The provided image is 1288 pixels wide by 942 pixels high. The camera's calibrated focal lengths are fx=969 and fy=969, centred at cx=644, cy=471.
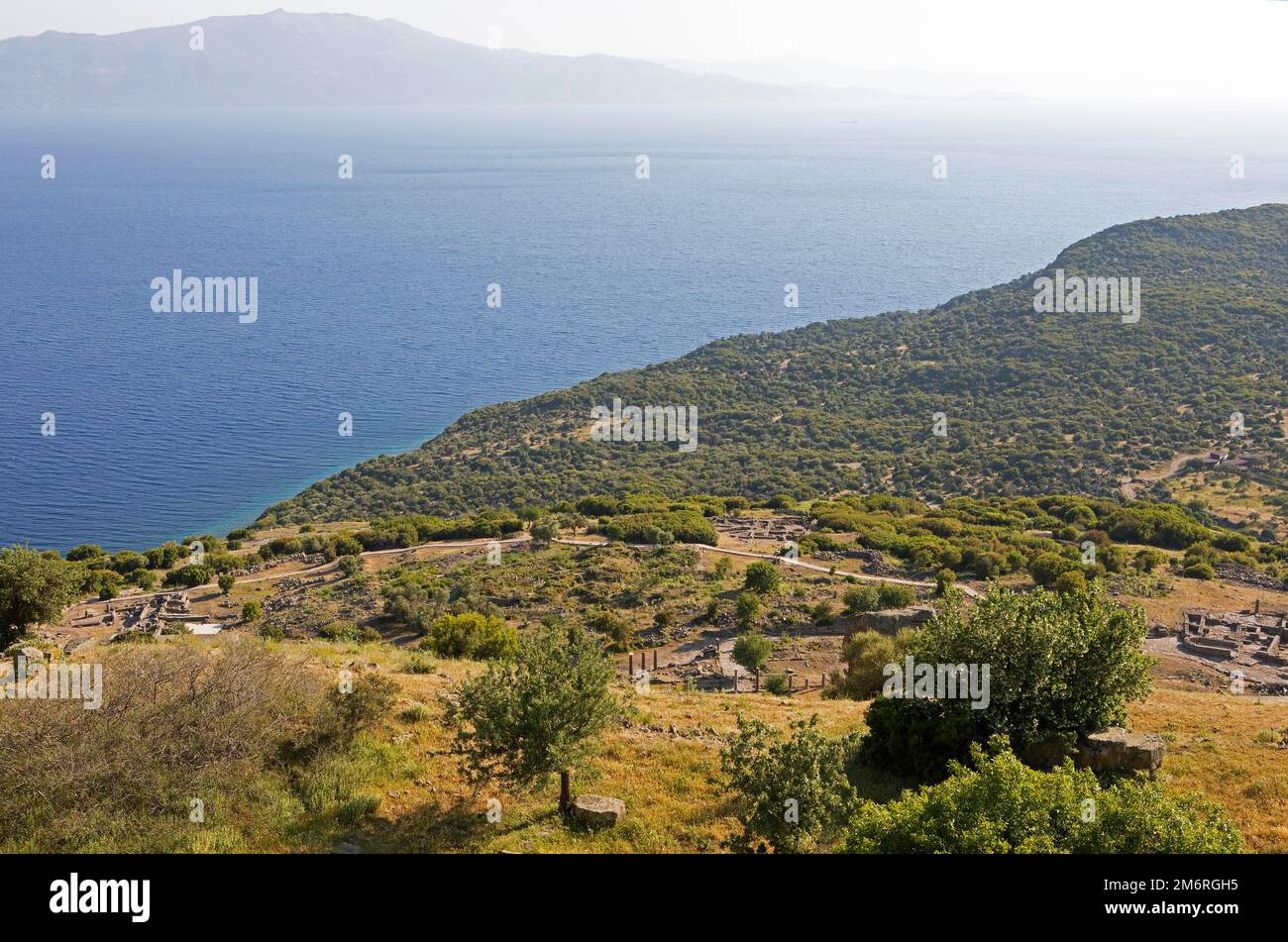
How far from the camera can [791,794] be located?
10898mm

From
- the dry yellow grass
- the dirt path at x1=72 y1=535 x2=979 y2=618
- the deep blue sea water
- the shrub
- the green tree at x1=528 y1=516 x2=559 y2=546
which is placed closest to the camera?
the dry yellow grass

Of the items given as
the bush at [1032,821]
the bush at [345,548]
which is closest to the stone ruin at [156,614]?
the bush at [345,548]

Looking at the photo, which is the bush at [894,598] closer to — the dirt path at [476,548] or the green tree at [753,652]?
the dirt path at [476,548]

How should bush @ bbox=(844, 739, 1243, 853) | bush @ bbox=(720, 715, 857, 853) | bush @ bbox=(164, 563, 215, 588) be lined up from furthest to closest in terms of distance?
1. bush @ bbox=(164, 563, 215, 588)
2. bush @ bbox=(720, 715, 857, 853)
3. bush @ bbox=(844, 739, 1243, 853)

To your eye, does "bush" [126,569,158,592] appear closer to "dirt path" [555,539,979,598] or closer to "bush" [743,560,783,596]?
"dirt path" [555,539,979,598]

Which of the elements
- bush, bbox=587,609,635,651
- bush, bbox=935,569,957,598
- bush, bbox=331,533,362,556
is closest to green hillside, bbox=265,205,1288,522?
bush, bbox=331,533,362,556

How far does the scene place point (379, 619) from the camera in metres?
27.0

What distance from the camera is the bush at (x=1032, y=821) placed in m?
8.34

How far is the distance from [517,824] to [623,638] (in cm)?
1244

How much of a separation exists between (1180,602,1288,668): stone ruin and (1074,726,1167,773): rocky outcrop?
38.8ft

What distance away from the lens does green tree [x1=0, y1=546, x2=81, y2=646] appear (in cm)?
1848

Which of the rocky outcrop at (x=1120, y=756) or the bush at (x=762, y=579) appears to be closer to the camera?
the rocky outcrop at (x=1120, y=756)

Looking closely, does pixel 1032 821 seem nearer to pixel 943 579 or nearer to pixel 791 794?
pixel 791 794

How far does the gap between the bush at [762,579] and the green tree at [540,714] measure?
1554cm
